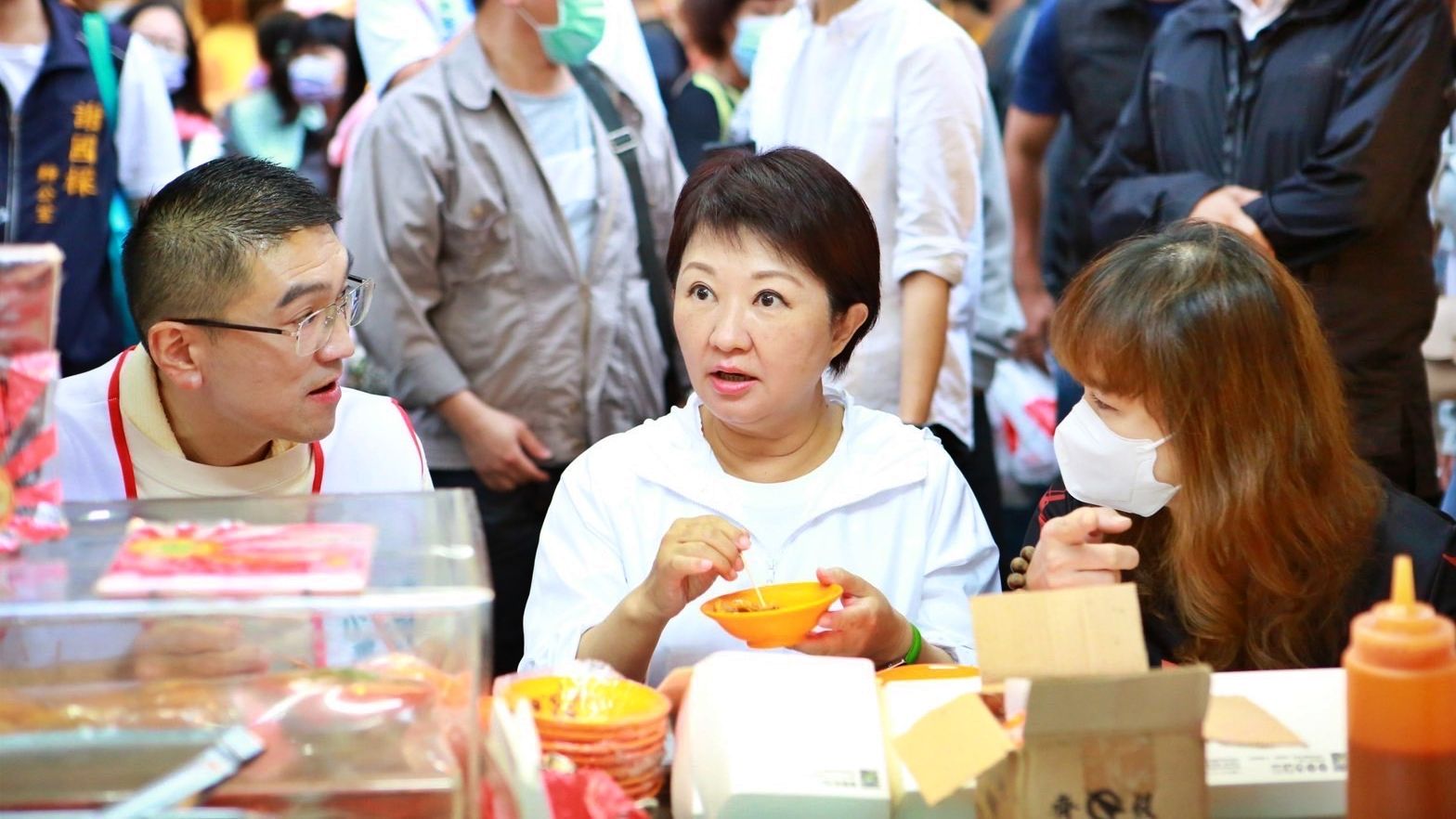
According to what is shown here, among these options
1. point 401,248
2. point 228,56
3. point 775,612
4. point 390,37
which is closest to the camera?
point 775,612

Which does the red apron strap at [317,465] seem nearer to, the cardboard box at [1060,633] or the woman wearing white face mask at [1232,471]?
the woman wearing white face mask at [1232,471]

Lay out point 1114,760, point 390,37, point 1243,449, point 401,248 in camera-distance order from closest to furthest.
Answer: point 1114,760, point 1243,449, point 401,248, point 390,37

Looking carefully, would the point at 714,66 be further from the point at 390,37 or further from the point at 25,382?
the point at 25,382

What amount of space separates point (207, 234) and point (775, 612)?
1.02 metres

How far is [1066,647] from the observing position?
150 centimetres

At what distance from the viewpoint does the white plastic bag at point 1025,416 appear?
4445 millimetres

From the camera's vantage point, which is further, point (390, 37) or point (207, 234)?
point (390, 37)

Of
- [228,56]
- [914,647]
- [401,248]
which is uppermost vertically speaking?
[228,56]

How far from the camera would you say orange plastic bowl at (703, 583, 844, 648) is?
1.81 m

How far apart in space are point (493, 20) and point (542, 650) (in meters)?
1.76

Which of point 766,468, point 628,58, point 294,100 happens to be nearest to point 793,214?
point 766,468

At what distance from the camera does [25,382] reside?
1.51m

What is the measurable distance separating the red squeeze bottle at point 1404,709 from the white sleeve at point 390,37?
3.16 meters

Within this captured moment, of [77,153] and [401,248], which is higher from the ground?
[77,153]
